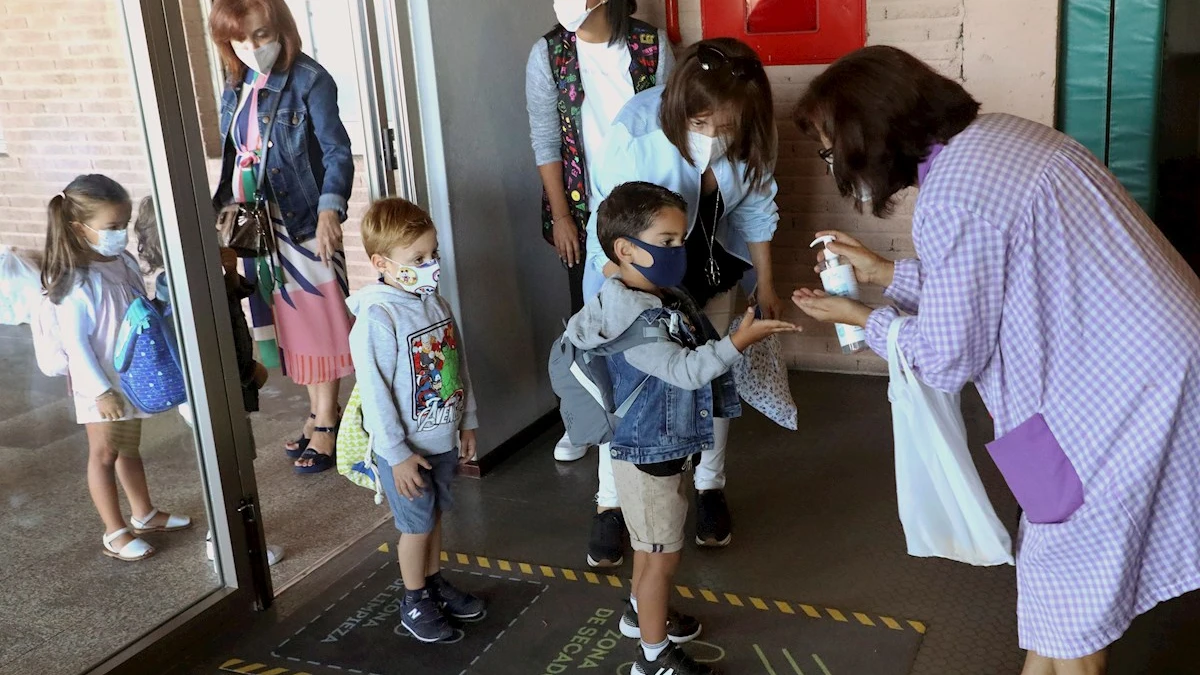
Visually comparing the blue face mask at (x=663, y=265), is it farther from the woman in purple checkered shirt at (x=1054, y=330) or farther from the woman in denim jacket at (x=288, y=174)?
the woman in denim jacket at (x=288, y=174)

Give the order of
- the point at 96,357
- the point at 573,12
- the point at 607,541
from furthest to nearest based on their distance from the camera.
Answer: the point at 573,12 < the point at 607,541 < the point at 96,357

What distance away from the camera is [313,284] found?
362 centimetres

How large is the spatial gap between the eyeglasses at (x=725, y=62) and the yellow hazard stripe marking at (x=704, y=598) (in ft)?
4.48

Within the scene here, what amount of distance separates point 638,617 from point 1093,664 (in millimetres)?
1026

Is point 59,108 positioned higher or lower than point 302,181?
higher

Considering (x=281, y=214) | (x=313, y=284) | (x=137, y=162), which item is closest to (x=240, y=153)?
(x=281, y=214)

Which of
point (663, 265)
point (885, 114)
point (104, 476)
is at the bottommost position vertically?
point (104, 476)

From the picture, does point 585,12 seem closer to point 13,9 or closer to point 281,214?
point 281,214

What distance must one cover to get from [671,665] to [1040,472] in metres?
0.99

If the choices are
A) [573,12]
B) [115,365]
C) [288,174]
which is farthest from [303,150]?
[115,365]

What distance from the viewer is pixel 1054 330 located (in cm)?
195

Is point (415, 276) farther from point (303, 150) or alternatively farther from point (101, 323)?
point (303, 150)

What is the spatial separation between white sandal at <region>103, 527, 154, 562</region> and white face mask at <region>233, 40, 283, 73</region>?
1.40 meters

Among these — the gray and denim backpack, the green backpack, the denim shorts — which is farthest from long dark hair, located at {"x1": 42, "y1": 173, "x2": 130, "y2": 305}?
the gray and denim backpack
